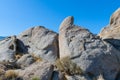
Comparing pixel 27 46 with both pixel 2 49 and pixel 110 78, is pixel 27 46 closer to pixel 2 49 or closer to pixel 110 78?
pixel 2 49

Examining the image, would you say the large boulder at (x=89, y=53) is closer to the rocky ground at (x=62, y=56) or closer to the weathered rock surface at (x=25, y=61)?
the rocky ground at (x=62, y=56)

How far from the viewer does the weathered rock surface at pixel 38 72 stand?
2334 cm

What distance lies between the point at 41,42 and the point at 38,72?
7871 millimetres

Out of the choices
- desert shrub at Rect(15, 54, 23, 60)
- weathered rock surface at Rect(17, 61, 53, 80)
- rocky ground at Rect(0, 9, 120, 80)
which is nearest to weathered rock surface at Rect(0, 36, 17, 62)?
rocky ground at Rect(0, 9, 120, 80)

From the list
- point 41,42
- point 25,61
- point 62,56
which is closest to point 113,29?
point 41,42

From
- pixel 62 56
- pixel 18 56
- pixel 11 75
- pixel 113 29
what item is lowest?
pixel 11 75

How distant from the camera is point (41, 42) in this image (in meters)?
31.2

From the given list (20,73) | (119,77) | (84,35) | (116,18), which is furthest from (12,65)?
(116,18)

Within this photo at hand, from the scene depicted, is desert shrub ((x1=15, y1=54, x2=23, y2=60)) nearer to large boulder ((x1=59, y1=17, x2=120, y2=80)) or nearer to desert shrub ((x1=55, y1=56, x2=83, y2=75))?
large boulder ((x1=59, y1=17, x2=120, y2=80))

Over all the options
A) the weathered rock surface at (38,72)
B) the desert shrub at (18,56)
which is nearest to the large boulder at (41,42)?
the desert shrub at (18,56)

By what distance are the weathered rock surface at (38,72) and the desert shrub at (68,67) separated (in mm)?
1821

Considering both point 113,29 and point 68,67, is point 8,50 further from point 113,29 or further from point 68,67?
point 113,29

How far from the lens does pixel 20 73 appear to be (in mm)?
23859

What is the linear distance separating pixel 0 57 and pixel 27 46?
144 inches
